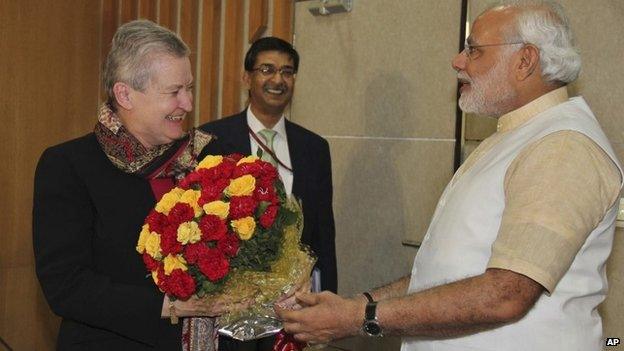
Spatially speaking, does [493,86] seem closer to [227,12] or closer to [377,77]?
[377,77]

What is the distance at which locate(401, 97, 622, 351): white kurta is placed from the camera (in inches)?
72.7

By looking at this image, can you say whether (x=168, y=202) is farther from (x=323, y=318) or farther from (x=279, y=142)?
(x=279, y=142)

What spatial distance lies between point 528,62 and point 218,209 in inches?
35.9

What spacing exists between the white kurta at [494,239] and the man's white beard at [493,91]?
107 mm

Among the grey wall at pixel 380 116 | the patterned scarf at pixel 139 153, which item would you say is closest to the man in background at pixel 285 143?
the grey wall at pixel 380 116

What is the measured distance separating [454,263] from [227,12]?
Answer: 347cm

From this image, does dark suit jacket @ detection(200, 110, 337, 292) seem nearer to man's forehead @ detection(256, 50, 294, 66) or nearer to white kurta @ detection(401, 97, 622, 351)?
man's forehead @ detection(256, 50, 294, 66)

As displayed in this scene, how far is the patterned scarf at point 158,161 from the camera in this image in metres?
2.16

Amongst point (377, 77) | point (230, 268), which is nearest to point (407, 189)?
point (377, 77)

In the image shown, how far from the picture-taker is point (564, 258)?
1.69 metres

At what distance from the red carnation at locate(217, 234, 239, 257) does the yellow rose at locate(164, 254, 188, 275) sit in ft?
0.34

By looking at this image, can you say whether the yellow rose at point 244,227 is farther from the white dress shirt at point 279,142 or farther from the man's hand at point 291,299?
the white dress shirt at point 279,142

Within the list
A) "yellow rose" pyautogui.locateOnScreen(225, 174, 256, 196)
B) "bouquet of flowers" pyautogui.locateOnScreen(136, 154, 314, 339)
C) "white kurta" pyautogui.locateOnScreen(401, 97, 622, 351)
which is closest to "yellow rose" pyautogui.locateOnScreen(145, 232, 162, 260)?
"bouquet of flowers" pyautogui.locateOnScreen(136, 154, 314, 339)

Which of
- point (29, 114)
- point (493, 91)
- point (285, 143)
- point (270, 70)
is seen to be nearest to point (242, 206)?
point (493, 91)
